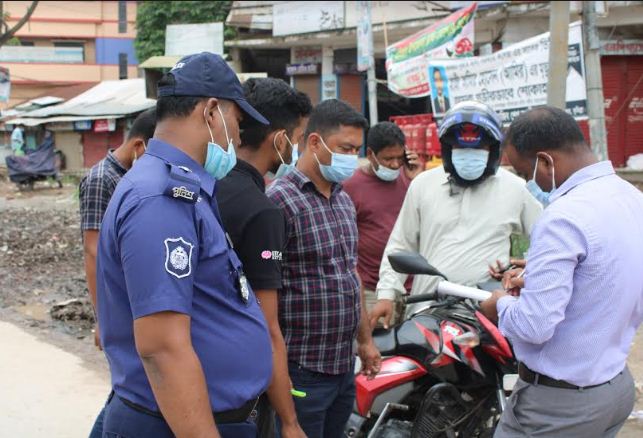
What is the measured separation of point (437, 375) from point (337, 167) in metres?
0.93

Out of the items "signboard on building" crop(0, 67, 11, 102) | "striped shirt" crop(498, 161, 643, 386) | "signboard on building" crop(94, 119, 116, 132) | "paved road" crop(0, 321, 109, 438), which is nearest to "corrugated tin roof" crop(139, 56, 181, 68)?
"signboard on building" crop(0, 67, 11, 102)

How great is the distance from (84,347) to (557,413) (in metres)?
4.74

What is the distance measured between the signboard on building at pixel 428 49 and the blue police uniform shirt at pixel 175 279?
8.53m

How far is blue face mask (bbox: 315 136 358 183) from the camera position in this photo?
304 cm

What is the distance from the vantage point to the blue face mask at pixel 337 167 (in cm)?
304

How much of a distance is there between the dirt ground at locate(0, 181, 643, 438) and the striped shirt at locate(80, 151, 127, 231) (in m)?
2.19

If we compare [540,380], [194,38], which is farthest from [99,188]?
[194,38]

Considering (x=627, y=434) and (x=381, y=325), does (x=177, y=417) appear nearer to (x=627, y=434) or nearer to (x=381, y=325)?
(x=381, y=325)

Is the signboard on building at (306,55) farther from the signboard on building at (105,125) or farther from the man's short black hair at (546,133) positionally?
the man's short black hair at (546,133)

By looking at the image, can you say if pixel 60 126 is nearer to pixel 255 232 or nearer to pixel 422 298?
pixel 422 298

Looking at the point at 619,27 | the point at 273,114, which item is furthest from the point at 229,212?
the point at 619,27

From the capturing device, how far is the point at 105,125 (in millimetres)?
28344

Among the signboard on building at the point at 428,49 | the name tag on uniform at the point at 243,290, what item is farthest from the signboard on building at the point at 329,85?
the name tag on uniform at the point at 243,290

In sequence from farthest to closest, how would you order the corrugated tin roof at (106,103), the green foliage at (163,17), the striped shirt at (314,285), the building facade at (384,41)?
the corrugated tin roof at (106,103)
the green foliage at (163,17)
the building facade at (384,41)
the striped shirt at (314,285)
